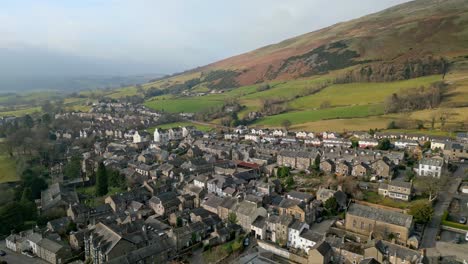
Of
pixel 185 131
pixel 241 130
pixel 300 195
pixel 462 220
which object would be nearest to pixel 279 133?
pixel 241 130

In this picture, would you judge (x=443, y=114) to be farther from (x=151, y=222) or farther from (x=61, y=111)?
(x=61, y=111)

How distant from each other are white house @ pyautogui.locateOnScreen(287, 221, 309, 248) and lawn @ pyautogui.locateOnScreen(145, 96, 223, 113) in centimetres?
8973

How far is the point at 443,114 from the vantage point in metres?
76.0

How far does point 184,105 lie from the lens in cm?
13350

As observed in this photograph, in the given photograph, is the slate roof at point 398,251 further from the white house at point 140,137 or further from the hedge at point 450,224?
the white house at point 140,137

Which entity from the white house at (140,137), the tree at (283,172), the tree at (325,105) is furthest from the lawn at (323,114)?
the tree at (283,172)

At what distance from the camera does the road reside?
32862 millimetres

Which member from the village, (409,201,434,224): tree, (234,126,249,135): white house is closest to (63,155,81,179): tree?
the village

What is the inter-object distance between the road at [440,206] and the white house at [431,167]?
1.82m

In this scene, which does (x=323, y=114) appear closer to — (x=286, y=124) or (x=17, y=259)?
(x=286, y=124)

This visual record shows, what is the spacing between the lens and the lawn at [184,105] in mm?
125719

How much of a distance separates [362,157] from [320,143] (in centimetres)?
1635

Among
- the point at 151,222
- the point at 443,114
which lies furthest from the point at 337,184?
the point at 443,114

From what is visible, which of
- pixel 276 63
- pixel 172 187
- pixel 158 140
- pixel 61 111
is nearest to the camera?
→ pixel 172 187
